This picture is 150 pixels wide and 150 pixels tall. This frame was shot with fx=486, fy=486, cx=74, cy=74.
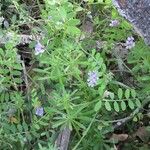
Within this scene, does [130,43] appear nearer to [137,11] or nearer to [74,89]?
[74,89]

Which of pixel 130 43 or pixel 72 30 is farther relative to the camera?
pixel 130 43

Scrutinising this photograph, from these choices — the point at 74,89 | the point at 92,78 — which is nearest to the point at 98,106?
the point at 92,78

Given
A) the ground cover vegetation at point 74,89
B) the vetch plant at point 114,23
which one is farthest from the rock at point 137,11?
the vetch plant at point 114,23

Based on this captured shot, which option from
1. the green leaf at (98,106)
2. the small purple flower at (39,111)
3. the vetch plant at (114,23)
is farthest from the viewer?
the vetch plant at (114,23)

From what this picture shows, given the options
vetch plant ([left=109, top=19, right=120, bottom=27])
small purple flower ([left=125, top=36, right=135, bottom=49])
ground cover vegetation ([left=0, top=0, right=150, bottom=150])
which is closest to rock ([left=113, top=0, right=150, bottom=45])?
ground cover vegetation ([left=0, top=0, right=150, bottom=150])

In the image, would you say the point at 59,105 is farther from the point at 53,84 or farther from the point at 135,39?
the point at 135,39

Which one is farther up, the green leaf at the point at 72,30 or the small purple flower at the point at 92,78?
the green leaf at the point at 72,30

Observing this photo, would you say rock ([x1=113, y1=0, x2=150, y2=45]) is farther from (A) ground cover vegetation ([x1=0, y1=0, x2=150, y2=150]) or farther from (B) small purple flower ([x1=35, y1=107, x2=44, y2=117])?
(B) small purple flower ([x1=35, y1=107, x2=44, y2=117])

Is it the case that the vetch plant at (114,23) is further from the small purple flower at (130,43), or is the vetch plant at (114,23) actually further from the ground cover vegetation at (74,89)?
the small purple flower at (130,43)
